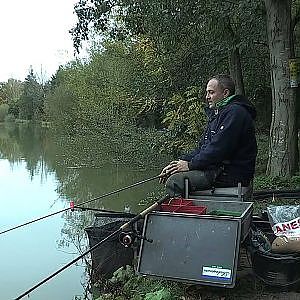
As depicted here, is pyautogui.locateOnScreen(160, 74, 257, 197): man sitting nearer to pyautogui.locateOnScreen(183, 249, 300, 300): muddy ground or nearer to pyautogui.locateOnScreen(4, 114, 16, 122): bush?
pyautogui.locateOnScreen(183, 249, 300, 300): muddy ground

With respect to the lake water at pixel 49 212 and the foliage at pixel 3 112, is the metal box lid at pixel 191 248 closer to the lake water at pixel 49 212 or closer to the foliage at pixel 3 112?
the lake water at pixel 49 212

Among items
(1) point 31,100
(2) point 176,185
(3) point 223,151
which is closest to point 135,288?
(2) point 176,185

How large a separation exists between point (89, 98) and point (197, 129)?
18.2m

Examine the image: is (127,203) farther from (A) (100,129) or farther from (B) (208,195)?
(A) (100,129)

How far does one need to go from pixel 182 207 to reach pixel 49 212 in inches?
296

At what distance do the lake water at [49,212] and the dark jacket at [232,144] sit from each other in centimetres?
257

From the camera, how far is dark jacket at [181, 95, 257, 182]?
377 cm

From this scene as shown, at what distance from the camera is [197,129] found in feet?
39.4

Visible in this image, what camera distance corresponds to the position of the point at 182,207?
3641 mm

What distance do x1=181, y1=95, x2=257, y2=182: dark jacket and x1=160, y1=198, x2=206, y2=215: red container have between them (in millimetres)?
300

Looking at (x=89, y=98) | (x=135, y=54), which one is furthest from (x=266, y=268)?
(x=89, y=98)

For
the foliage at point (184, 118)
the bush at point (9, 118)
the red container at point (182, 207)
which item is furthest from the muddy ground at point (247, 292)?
the bush at point (9, 118)

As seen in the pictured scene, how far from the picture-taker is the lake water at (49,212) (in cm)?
644

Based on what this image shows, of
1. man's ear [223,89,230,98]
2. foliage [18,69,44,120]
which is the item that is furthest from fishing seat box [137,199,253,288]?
foliage [18,69,44,120]
